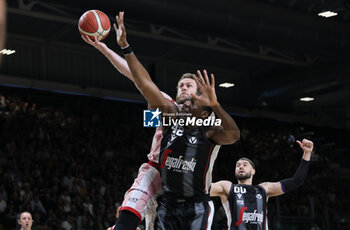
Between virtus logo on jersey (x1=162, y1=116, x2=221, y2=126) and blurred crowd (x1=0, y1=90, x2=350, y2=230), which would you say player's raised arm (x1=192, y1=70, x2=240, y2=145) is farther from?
blurred crowd (x1=0, y1=90, x2=350, y2=230)

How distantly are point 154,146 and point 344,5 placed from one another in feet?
35.4

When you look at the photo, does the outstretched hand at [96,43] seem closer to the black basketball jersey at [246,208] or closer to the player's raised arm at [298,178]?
the player's raised arm at [298,178]

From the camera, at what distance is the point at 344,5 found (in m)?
13.9

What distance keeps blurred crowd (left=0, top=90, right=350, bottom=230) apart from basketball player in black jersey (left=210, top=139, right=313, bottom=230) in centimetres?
738

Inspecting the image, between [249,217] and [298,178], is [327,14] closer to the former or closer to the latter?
[298,178]

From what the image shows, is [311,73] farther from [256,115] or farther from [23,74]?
[23,74]

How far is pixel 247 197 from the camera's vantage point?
738 cm

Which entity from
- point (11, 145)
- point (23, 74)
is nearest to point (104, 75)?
point (23, 74)

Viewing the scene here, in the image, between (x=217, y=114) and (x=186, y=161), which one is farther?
(x=186, y=161)

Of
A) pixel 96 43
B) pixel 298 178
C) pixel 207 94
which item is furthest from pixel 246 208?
pixel 207 94

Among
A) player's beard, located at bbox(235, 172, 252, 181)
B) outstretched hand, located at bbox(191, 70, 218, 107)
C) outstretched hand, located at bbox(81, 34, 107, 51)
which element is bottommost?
player's beard, located at bbox(235, 172, 252, 181)

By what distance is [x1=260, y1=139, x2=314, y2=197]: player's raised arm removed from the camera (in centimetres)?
661

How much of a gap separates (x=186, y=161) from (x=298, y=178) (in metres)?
3.06

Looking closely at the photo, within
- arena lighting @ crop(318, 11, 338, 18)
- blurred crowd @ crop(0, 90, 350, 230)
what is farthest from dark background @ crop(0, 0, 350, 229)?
arena lighting @ crop(318, 11, 338, 18)
